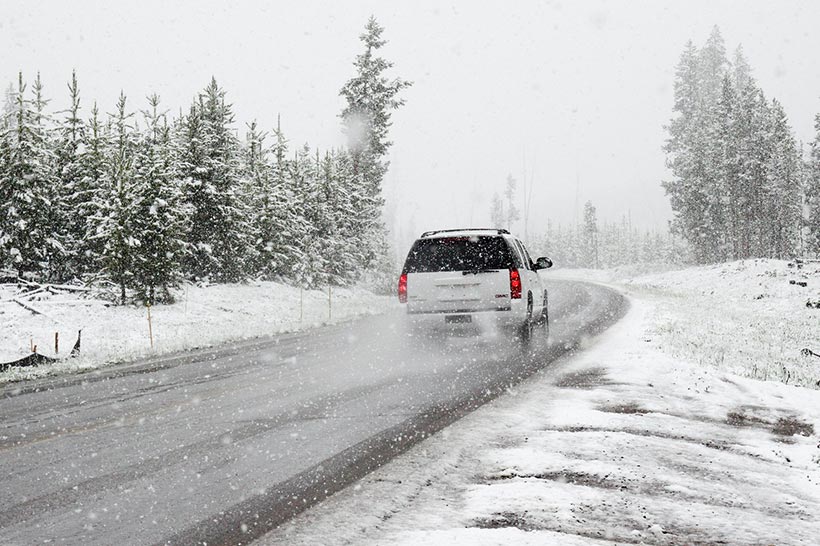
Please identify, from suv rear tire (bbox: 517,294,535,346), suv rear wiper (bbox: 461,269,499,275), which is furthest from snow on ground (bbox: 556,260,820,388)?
suv rear wiper (bbox: 461,269,499,275)

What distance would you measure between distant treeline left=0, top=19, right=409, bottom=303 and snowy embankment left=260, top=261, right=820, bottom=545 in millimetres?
16667

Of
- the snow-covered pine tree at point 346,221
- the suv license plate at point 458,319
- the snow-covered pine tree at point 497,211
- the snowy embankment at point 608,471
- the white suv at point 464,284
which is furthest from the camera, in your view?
the snow-covered pine tree at point 497,211

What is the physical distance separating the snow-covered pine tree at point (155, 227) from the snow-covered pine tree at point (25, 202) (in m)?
5.14

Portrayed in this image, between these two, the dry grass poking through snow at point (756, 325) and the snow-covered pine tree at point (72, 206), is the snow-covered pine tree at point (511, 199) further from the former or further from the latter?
the snow-covered pine tree at point (72, 206)

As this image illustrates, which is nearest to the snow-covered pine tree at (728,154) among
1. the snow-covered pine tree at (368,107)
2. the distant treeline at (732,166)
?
the distant treeline at (732,166)

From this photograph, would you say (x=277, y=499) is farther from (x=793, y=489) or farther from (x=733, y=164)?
(x=733, y=164)

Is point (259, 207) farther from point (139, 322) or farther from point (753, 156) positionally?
point (753, 156)

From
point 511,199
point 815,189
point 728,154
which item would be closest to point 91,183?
point 728,154

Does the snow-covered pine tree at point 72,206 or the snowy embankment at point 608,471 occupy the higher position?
the snow-covered pine tree at point 72,206

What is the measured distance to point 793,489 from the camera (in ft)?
13.7

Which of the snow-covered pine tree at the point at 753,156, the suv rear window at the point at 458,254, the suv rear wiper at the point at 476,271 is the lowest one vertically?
the suv rear wiper at the point at 476,271

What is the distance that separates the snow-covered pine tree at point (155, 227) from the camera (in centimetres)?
2086

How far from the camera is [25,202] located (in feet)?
78.2

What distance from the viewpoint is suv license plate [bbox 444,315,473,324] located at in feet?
38.2
